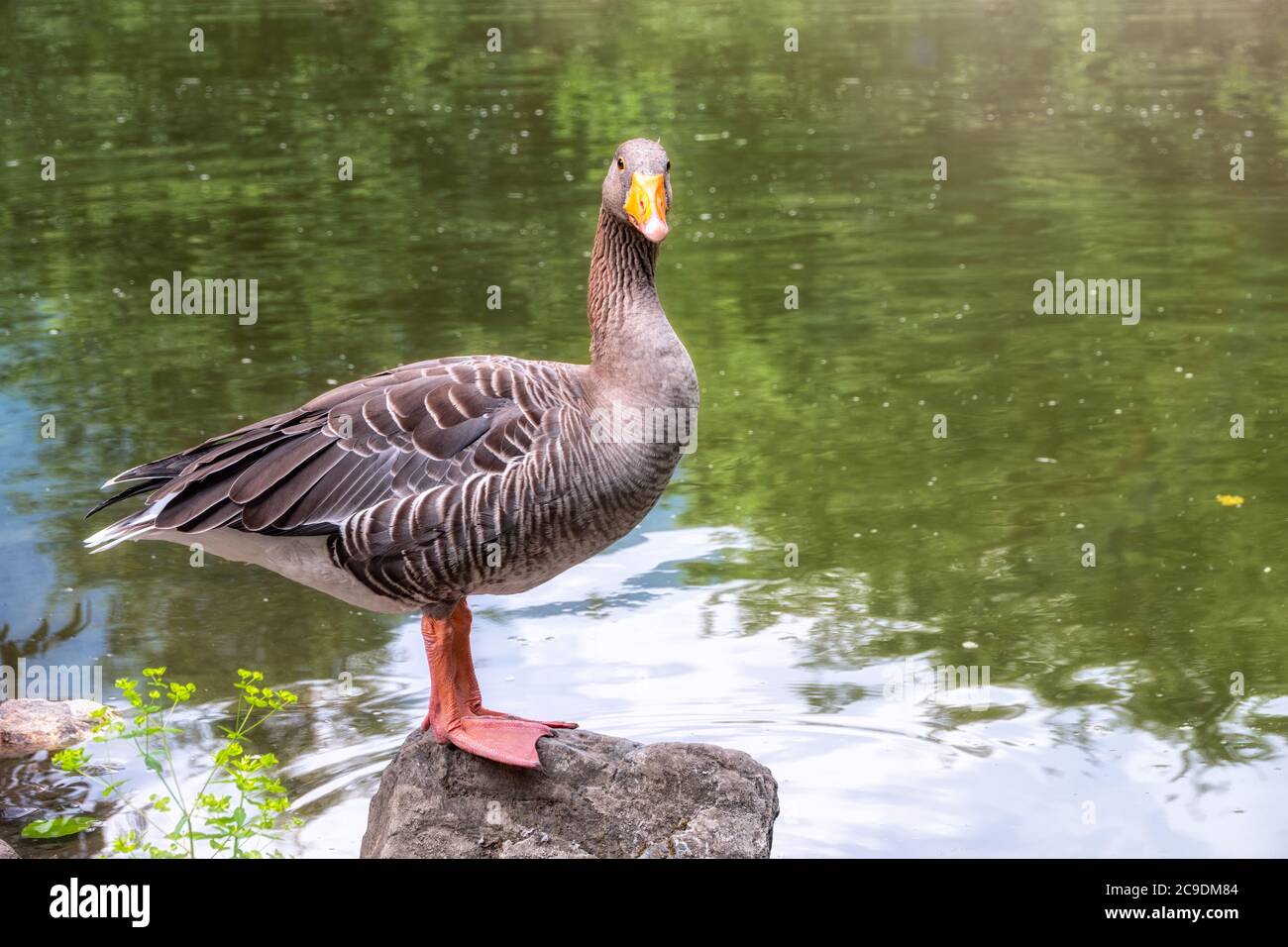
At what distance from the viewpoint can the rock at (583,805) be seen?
261 inches

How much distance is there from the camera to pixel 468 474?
6.54m

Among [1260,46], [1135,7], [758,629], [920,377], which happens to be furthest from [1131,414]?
[1135,7]

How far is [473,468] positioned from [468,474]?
3cm

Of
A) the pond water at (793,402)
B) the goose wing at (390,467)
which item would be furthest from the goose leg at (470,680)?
the pond water at (793,402)

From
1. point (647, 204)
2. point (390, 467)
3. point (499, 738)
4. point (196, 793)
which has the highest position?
point (647, 204)

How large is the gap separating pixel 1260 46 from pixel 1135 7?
595 centimetres

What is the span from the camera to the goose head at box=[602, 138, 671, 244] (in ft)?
21.1

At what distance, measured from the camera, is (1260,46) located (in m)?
30.5

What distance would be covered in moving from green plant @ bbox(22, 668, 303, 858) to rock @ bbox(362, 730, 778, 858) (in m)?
0.58

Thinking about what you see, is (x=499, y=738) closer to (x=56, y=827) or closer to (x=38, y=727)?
(x=56, y=827)

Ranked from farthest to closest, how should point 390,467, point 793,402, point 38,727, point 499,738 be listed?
1. point 793,402
2. point 38,727
3. point 499,738
4. point 390,467

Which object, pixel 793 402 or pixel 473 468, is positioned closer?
pixel 473 468

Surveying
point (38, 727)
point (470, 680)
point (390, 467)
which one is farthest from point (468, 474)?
point (38, 727)

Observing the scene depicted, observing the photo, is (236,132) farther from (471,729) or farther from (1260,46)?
(471,729)
